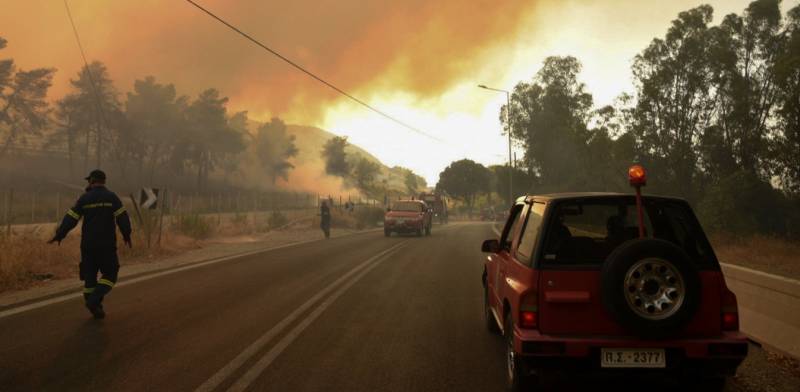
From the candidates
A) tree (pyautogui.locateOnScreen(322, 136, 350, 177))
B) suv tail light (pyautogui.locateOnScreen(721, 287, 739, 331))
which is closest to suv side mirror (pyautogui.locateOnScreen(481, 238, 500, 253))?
suv tail light (pyautogui.locateOnScreen(721, 287, 739, 331))

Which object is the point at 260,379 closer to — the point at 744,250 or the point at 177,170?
the point at 744,250

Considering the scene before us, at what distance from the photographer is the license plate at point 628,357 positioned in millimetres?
3979

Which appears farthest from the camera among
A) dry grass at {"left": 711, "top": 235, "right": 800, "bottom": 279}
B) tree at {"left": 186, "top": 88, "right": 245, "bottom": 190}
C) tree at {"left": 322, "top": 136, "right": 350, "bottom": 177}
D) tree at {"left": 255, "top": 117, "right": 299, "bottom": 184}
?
tree at {"left": 322, "top": 136, "right": 350, "bottom": 177}

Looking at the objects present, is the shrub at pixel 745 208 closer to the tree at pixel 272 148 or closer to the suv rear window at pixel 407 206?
the suv rear window at pixel 407 206

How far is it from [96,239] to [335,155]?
15037cm

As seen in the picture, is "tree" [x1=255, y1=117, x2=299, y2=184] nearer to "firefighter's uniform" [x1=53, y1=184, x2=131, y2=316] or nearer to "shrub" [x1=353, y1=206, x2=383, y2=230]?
"shrub" [x1=353, y1=206, x2=383, y2=230]

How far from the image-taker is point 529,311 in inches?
162

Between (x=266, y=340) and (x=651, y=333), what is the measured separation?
414cm

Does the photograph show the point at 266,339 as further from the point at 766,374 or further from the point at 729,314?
the point at 766,374

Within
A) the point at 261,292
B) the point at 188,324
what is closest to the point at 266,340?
the point at 188,324

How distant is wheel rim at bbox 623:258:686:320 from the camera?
3869 mm

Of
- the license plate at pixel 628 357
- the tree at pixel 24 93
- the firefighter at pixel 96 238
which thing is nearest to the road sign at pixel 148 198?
the firefighter at pixel 96 238

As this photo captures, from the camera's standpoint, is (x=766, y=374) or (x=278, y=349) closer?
(x=766, y=374)

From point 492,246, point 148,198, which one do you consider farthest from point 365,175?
point 492,246
